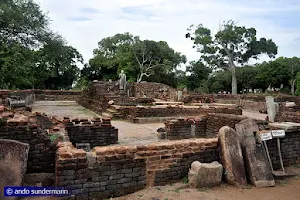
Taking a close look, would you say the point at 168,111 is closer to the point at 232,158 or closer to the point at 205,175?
the point at 232,158

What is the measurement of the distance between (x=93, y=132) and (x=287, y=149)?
169 inches

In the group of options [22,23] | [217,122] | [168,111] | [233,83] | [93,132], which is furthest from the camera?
[233,83]

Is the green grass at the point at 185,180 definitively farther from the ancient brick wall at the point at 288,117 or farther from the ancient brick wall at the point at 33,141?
the ancient brick wall at the point at 288,117

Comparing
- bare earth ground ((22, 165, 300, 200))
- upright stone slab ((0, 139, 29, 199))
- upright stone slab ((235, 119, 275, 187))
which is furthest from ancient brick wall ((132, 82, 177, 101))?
upright stone slab ((0, 139, 29, 199))

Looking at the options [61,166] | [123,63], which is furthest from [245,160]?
[123,63]

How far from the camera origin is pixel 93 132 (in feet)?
21.4

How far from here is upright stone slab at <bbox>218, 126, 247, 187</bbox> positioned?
14.0 ft

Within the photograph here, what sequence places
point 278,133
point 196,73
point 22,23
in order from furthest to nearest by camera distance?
point 196,73, point 22,23, point 278,133

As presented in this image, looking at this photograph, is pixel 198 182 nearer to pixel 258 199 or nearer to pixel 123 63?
pixel 258 199

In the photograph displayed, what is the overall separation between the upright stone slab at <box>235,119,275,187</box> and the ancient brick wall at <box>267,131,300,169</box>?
0.58 meters

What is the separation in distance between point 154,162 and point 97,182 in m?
0.92

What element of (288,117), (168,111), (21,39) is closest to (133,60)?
(21,39)

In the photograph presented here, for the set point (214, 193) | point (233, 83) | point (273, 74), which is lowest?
point (214, 193)

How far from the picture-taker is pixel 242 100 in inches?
778
